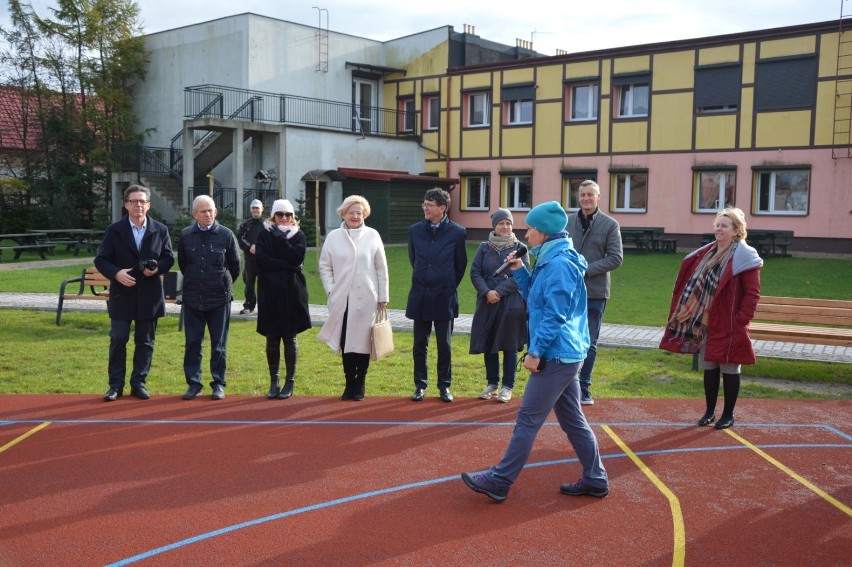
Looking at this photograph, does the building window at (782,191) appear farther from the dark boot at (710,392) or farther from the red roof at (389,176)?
the dark boot at (710,392)

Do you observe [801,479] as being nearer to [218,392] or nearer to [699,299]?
[699,299]

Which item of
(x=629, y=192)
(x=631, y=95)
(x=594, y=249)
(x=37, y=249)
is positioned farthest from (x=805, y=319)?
(x=37, y=249)

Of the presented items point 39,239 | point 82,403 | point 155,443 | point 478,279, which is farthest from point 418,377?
point 39,239

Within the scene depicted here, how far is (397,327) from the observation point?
12945mm

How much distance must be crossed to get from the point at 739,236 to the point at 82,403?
6259 mm

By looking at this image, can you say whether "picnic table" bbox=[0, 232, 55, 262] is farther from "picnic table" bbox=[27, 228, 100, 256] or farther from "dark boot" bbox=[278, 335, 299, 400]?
"dark boot" bbox=[278, 335, 299, 400]

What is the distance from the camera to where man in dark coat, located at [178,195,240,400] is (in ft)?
27.1

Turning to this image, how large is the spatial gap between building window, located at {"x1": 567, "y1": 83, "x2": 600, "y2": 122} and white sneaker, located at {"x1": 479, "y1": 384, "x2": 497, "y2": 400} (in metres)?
25.1

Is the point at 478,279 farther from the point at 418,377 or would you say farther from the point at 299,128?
the point at 299,128

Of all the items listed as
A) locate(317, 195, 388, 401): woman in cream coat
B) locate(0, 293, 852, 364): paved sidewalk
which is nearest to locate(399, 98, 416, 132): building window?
locate(0, 293, 852, 364): paved sidewalk

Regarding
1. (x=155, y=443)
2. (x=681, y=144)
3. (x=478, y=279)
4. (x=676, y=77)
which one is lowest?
(x=155, y=443)

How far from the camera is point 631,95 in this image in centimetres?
3120

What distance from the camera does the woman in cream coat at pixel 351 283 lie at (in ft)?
26.5

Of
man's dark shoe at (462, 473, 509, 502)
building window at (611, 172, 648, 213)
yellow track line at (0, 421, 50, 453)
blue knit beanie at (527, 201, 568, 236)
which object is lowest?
yellow track line at (0, 421, 50, 453)
